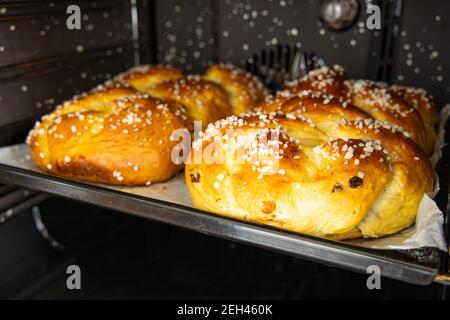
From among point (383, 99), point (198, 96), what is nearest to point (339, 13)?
point (383, 99)

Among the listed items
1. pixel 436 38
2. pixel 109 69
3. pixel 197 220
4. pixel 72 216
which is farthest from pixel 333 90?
pixel 72 216

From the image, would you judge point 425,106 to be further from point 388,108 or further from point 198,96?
point 198,96

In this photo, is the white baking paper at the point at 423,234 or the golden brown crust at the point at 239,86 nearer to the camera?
the white baking paper at the point at 423,234

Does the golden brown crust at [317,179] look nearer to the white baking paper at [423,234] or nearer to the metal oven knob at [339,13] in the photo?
the white baking paper at [423,234]

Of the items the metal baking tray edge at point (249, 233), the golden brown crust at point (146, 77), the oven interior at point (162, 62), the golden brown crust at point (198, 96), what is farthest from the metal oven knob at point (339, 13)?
the metal baking tray edge at point (249, 233)

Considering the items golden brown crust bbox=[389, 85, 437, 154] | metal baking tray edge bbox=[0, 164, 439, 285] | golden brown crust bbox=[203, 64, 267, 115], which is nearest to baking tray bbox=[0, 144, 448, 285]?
metal baking tray edge bbox=[0, 164, 439, 285]
